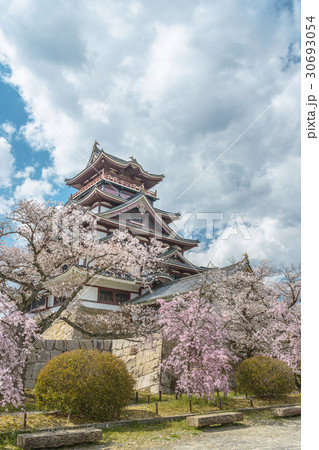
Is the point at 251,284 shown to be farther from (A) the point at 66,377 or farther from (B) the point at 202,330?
(A) the point at 66,377

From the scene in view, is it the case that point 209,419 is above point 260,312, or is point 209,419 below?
below

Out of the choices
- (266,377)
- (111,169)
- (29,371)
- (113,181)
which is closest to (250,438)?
(266,377)

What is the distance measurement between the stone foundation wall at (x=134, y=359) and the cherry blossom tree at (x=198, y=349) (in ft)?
5.12

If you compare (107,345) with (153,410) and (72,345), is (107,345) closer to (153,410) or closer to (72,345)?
(72,345)

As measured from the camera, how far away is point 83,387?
29.3 ft

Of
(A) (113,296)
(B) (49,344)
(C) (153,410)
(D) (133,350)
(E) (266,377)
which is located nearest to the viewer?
(C) (153,410)

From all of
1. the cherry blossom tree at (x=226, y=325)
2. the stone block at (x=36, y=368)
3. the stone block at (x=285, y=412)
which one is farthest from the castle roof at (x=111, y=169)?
the stone block at (x=285, y=412)

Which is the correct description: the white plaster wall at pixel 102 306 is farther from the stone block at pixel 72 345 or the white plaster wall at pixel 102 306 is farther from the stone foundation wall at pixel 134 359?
the stone block at pixel 72 345

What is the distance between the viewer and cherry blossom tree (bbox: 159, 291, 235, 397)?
36.3 feet

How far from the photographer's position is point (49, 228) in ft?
43.2

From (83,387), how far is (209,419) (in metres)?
3.40

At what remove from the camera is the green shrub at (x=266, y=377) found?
1296 cm

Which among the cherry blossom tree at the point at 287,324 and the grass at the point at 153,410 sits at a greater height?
the cherry blossom tree at the point at 287,324
